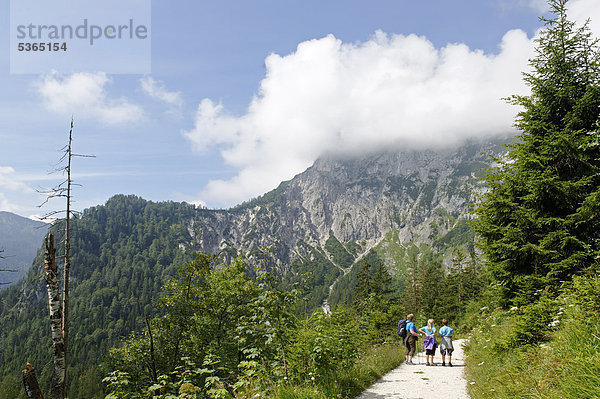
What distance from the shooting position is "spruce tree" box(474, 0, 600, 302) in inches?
371

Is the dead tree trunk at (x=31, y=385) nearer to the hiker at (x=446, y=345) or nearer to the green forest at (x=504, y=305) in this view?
the green forest at (x=504, y=305)

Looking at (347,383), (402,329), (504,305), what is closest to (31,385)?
(347,383)

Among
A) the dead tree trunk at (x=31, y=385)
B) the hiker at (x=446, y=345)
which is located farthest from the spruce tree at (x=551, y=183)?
the dead tree trunk at (x=31, y=385)

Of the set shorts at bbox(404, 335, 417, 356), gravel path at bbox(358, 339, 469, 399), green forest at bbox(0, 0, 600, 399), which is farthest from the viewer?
shorts at bbox(404, 335, 417, 356)

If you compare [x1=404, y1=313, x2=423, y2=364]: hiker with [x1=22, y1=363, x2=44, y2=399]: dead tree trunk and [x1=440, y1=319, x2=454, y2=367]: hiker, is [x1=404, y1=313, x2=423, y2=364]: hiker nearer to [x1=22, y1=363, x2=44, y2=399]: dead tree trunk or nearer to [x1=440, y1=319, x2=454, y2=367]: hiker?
[x1=440, y1=319, x2=454, y2=367]: hiker

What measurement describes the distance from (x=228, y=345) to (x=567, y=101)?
19.9 meters

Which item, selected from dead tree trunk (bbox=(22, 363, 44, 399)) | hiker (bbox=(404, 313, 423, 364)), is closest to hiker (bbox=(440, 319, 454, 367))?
hiker (bbox=(404, 313, 423, 364))

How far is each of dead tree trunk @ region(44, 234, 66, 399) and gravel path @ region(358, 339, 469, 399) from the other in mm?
7543

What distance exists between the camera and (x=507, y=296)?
11.6 m

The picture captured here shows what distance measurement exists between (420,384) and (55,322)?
33.7 feet

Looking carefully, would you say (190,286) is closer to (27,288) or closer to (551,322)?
(551,322)

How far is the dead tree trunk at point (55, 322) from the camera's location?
23.4 feet

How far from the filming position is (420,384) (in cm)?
887

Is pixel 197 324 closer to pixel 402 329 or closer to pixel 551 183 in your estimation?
pixel 402 329
